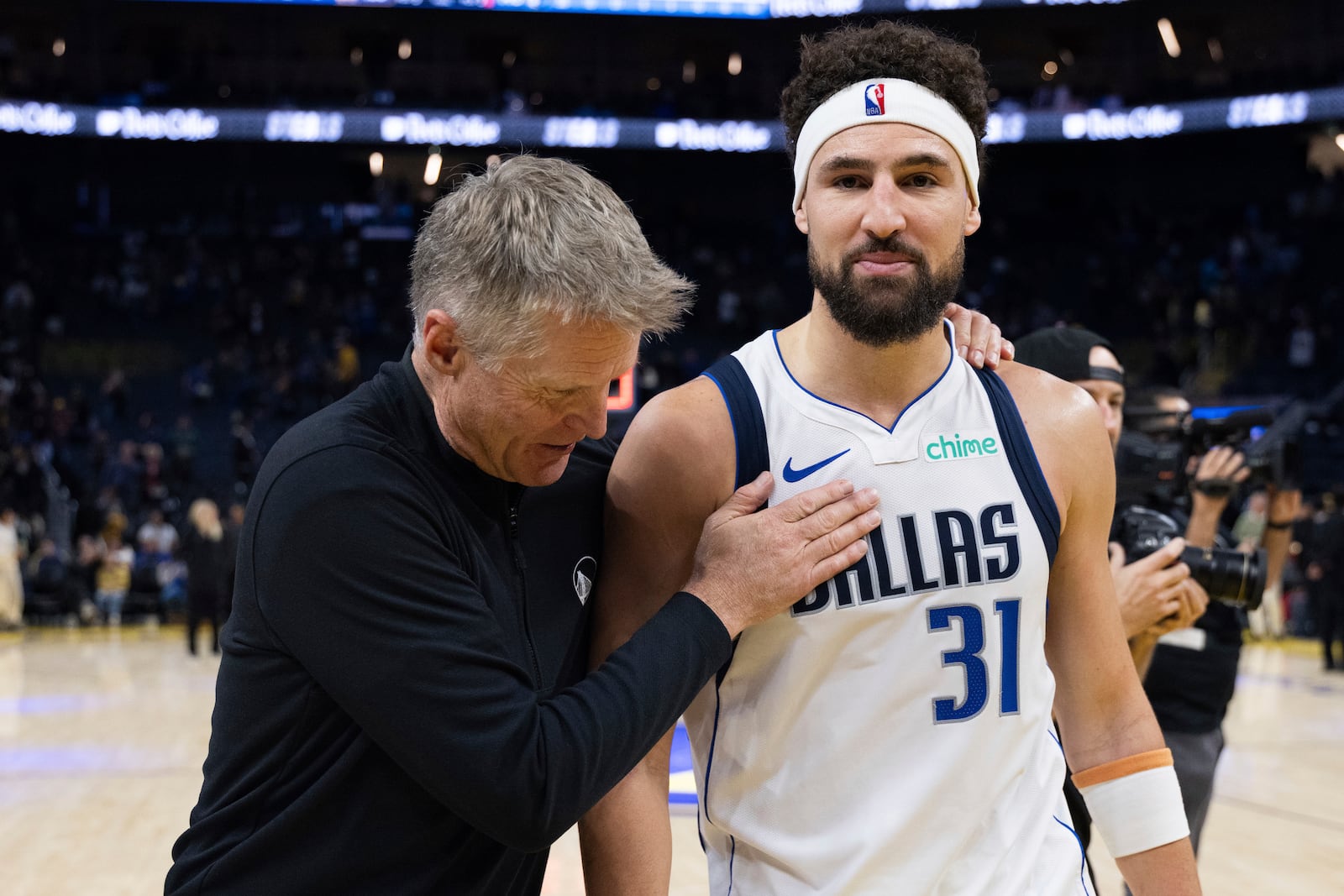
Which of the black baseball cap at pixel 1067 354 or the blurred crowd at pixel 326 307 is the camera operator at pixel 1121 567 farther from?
the blurred crowd at pixel 326 307

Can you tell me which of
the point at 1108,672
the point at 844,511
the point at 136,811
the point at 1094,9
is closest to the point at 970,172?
the point at 844,511

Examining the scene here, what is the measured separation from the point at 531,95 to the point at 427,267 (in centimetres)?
2362

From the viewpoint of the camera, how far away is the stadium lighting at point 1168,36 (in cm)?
2508

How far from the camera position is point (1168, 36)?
82.4 ft

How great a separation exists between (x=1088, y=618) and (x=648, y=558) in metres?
0.80

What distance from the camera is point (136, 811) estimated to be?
22.9 feet

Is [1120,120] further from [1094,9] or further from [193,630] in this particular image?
→ [193,630]

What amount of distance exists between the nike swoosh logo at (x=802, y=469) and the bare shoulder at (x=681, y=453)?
0.09m

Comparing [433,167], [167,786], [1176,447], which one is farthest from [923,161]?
[433,167]

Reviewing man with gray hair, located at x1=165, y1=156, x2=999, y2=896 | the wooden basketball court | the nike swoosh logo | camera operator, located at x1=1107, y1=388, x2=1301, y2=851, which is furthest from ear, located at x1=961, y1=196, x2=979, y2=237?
the wooden basketball court

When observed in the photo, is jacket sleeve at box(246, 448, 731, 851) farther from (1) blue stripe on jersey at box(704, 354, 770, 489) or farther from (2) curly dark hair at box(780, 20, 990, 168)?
(2) curly dark hair at box(780, 20, 990, 168)

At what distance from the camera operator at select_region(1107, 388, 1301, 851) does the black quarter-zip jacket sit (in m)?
2.57

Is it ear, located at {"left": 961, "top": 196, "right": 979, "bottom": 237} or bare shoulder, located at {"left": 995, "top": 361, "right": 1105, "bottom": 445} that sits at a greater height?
ear, located at {"left": 961, "top": 196, "right": 979, "bottom": 237}

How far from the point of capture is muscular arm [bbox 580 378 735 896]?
2.13 m
